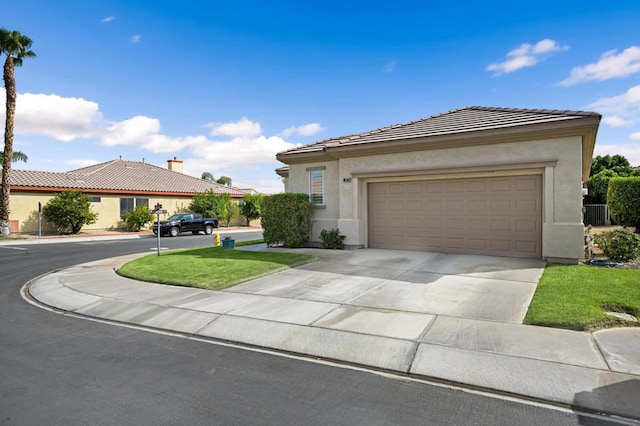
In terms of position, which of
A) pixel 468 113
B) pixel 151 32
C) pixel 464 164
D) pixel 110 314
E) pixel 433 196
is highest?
pixel 151 32

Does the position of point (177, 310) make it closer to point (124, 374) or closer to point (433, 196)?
point (124, 374)

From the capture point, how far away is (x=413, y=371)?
4.52 meters

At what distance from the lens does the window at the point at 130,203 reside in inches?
1199

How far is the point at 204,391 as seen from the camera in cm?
406

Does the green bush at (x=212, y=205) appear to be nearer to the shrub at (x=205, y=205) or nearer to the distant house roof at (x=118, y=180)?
the shrub at (x=205, y=205)

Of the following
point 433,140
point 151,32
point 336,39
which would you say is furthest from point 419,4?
point 151,32

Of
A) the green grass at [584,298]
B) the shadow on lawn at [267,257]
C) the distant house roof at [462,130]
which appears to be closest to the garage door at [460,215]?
the distant house roof at [462,130]

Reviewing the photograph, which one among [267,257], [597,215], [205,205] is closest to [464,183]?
[267,257]

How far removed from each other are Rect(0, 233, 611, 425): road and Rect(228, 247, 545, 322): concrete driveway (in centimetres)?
171

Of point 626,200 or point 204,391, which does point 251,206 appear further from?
point 204,391

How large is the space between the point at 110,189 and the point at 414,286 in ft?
93.9

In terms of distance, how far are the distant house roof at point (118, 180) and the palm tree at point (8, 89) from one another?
1.42m

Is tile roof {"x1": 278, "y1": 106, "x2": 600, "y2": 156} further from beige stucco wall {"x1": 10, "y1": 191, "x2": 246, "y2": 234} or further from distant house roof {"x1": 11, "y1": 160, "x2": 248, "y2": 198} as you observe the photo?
distant house roof {"x1": 11, "y1": 160, "x2": 248, "y2": 198}

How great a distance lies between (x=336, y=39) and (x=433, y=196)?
31.4ft
